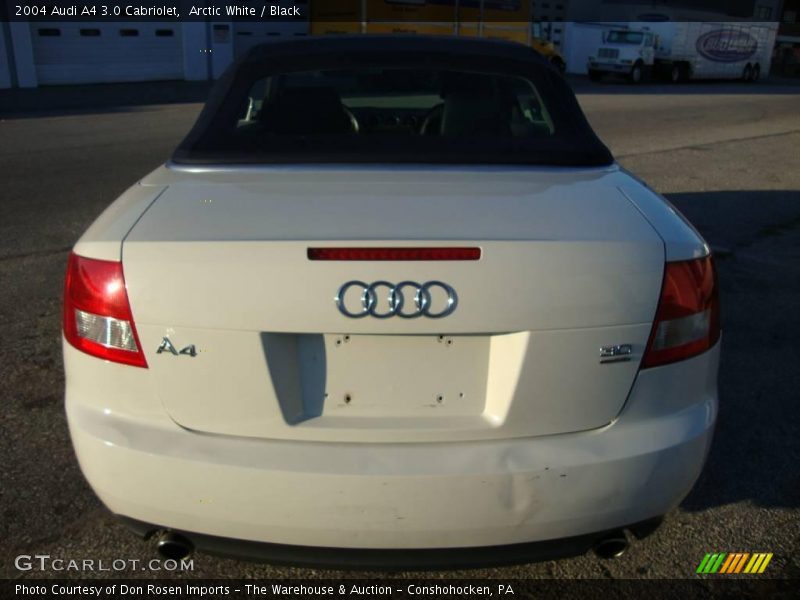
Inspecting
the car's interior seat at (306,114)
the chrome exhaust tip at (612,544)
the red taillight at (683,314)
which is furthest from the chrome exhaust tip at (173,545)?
the car's interior seat at (306,114)

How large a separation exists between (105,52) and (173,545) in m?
22.6

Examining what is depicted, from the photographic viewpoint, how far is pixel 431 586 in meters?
2.56

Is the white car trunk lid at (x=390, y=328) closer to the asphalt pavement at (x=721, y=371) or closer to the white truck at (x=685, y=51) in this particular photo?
the asphalt pavement at (x=721, y=371)

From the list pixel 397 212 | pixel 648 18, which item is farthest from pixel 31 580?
pixel 648 18

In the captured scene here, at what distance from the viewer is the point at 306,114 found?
124 inches

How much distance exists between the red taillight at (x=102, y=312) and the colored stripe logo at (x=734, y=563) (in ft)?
6.43

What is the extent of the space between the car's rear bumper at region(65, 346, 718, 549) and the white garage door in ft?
71.1

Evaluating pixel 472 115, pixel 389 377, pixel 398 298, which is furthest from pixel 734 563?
pixel 472 115

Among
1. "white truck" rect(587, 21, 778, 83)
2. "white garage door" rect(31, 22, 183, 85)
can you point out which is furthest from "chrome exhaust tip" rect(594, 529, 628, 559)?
"white truck" rect(587, 21, 778, 83)

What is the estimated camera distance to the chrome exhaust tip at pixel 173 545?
7.09ft

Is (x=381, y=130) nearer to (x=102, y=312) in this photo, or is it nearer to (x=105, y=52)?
(x=102, y=312)

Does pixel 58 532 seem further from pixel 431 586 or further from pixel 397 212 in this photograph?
pixel 397 212
